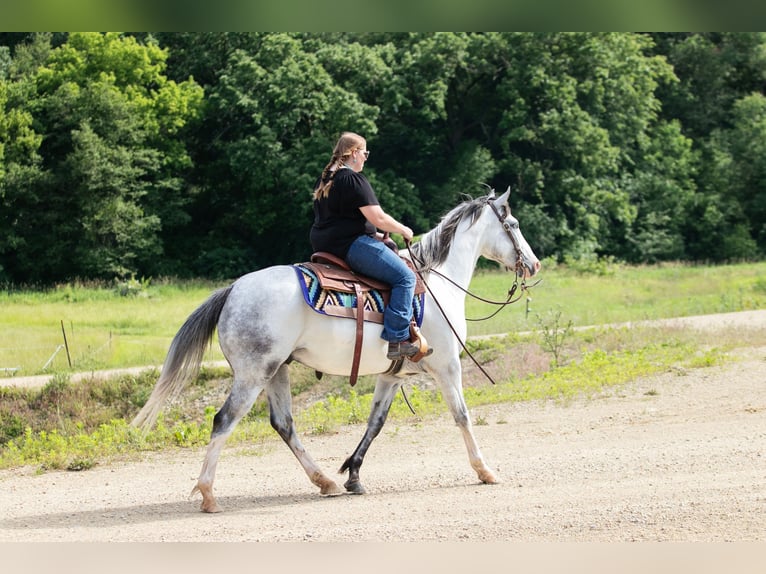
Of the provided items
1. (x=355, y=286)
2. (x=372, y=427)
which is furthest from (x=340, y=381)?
(x=355, y=286)

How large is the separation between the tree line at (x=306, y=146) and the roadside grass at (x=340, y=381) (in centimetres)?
905

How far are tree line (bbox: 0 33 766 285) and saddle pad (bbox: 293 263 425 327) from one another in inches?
1138

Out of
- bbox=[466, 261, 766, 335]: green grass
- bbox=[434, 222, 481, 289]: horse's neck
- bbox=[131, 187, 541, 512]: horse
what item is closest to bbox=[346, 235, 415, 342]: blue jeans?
bbox=[131, 187, 541, 512]: horse

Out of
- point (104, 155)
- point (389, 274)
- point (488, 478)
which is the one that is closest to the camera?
point (389, 274)

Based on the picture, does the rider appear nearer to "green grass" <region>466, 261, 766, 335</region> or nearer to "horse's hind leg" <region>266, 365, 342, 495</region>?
"horse's hind leg" <region>266, 365, 342, 495</region>

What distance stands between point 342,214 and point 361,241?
26 centimetres

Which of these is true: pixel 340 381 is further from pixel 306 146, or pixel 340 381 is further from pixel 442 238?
pixel 306 146

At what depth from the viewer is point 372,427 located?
865cm

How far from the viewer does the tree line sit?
36469 mm

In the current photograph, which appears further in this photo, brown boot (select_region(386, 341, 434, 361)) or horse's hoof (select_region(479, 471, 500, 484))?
horse's hoof (select_region(479, 471, 500, 484))

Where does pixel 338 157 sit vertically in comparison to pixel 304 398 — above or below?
above

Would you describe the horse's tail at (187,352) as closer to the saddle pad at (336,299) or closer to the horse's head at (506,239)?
the saddle pad at (336,299)

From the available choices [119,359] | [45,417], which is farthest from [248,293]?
[119,359]

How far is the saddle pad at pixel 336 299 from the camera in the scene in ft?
25.6
